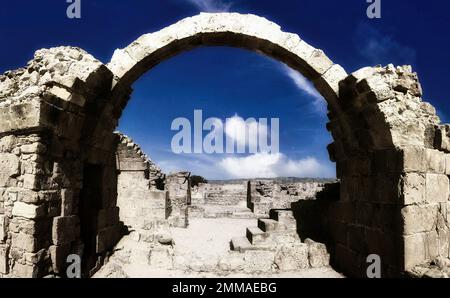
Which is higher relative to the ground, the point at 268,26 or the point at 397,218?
the point at 268,26

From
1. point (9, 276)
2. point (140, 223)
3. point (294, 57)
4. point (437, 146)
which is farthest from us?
point (140, 223)

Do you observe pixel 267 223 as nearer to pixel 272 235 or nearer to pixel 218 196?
pixel 272 235

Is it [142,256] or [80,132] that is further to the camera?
[142,256]

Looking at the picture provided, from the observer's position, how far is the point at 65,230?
4133 mm

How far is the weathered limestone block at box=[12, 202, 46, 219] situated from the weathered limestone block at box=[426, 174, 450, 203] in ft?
15.5

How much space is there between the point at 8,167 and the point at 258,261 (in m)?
3.90

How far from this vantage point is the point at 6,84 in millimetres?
4375

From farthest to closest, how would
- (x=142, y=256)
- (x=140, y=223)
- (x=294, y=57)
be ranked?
1. (x=140, y=223)
2. (x=142, y=256)
3. (x=294, y=57)

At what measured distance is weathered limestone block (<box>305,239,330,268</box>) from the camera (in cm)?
539

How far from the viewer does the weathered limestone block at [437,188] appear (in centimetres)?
408

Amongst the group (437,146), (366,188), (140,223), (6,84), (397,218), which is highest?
(6,84)

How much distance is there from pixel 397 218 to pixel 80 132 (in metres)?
4.33

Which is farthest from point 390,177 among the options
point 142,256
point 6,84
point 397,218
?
point 6,84

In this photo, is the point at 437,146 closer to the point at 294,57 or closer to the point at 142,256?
the point at 294,57
